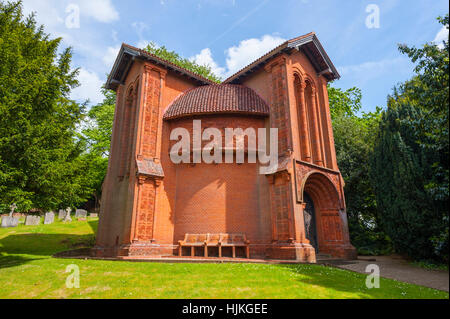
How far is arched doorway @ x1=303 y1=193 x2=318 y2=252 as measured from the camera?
1465cm

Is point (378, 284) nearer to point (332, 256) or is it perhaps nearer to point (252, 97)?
point (332, 256)

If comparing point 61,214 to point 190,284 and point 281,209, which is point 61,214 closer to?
point 281,209

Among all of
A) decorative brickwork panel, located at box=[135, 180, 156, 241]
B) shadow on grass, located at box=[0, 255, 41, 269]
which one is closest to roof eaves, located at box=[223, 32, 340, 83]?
decorative brickwork panel, located at box=[135, 180, 156, 241]

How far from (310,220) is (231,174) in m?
5.12

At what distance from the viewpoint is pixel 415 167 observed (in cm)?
1066

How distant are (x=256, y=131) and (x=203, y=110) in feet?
10.3

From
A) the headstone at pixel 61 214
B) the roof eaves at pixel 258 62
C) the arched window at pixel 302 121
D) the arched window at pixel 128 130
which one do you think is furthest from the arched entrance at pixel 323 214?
the headstone at pixel 61 214

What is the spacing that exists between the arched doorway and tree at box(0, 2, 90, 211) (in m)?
11.4

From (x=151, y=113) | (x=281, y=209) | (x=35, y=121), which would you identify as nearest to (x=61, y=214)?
(x=151, y=113)

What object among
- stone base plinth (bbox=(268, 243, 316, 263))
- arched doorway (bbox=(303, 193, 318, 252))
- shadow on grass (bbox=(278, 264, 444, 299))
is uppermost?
arched doorway (bbox=(303, 193, 318, 252))

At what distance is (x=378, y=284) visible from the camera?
7.35 m

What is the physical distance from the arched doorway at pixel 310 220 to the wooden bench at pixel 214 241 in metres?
3.64

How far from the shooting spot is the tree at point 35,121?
9055 millimetres

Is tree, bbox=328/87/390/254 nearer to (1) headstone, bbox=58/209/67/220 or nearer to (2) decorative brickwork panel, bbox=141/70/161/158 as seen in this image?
(2) decorative brickwork panel, bbox=141/70/161/158
